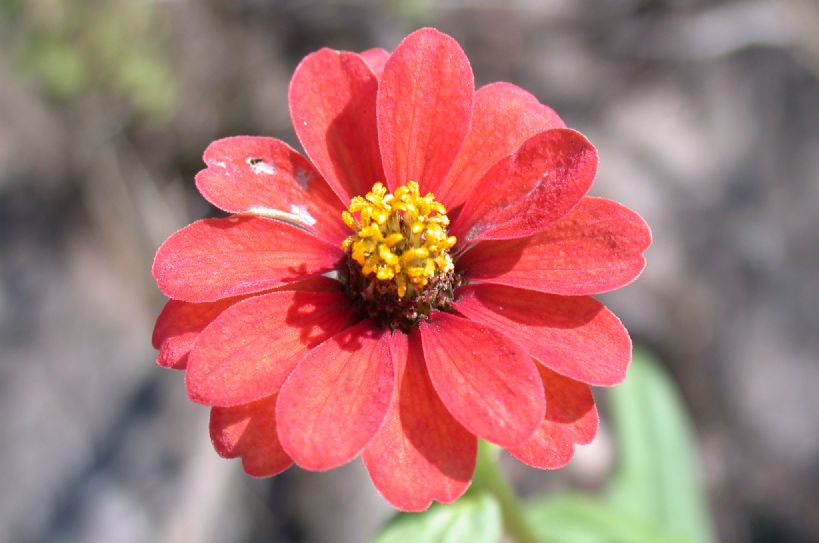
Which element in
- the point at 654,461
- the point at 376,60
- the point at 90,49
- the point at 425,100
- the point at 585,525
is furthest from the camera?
the point at 90,49

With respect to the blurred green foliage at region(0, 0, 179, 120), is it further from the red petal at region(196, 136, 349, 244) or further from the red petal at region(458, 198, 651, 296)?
the red petal at region(458, 198, 651, 296)

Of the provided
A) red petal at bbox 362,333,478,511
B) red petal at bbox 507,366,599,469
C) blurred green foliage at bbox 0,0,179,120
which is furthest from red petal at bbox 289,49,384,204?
blurred green foliage at bbox 0,0,179,120

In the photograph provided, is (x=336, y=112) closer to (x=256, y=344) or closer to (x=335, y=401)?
(x=256, y=344)

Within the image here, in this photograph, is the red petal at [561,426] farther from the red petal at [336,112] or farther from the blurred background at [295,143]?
the blurred background at [295,143]

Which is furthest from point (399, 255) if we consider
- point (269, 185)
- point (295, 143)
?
point (295, 143)

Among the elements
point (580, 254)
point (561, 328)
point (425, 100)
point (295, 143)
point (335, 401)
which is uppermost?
point (425, 100)

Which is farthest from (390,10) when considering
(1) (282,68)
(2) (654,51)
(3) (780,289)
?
(3) (780,289)

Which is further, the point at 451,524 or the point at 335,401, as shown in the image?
the point at 451,524
